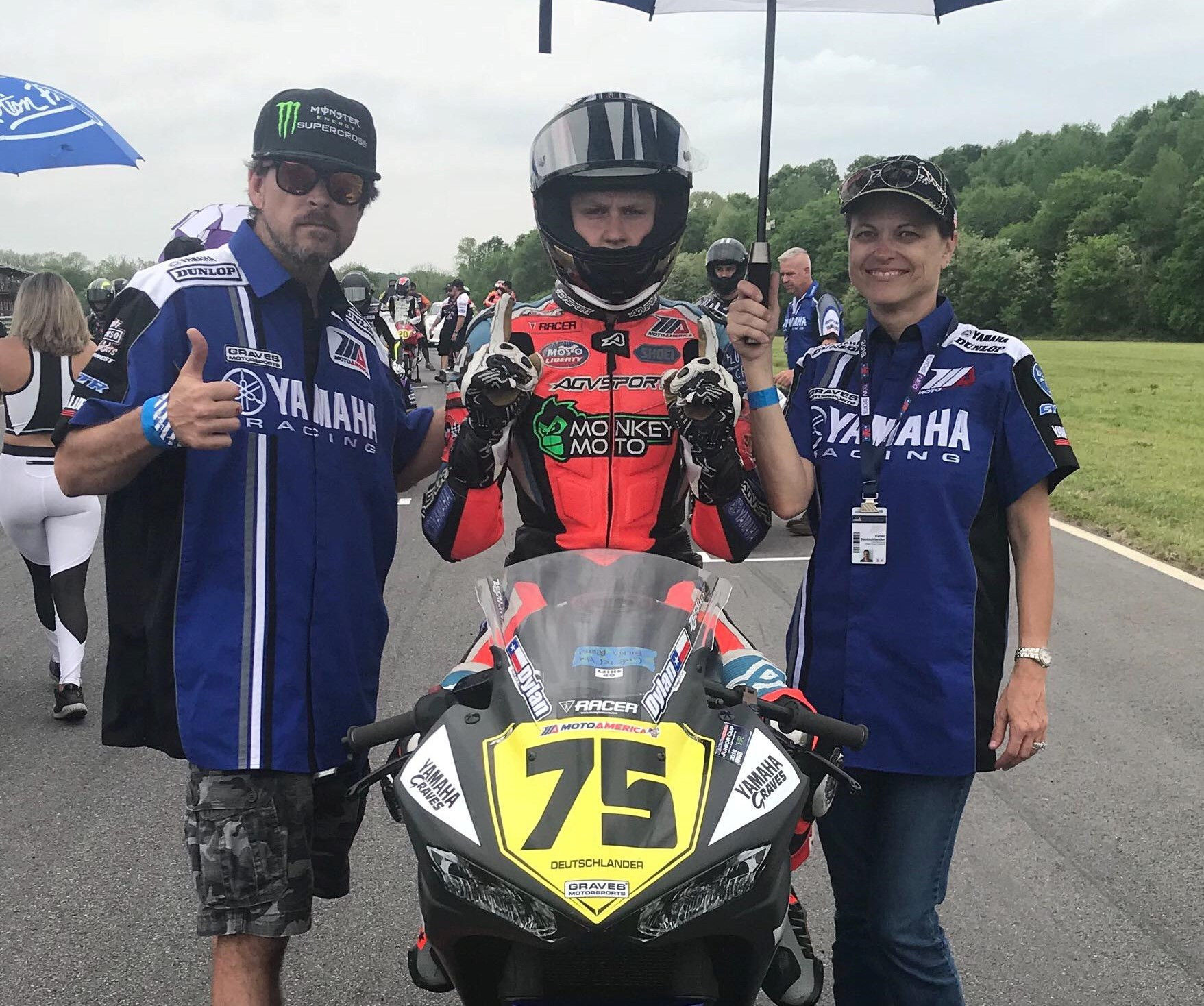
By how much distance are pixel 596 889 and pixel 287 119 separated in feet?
6.49

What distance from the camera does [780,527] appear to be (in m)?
9.91

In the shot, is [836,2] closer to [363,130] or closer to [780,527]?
[363,130]

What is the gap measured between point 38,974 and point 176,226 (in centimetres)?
662

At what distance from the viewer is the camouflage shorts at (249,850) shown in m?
2.41

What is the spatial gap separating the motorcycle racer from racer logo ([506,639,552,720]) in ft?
2.36

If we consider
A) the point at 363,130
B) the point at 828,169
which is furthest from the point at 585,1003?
the point at 828,169

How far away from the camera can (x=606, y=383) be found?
278 cm

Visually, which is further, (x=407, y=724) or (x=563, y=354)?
(x=563, y=354)

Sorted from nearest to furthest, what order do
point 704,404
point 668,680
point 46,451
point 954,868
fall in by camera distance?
1. point 668,680
2. point 704,404
3. point 954,868
4. point 46,451

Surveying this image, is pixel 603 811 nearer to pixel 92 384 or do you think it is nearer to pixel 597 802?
pixel 597 802

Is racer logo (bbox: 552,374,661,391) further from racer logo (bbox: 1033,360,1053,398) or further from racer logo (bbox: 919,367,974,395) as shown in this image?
racer logo (bbox: 1033,360,1053,398)

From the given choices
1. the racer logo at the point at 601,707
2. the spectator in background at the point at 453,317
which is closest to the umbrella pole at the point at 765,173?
the racer logo at the point at 601,707

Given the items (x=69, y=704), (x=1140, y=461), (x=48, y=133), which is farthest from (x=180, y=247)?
(x=1140, y=461)

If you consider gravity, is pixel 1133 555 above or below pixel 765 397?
below
